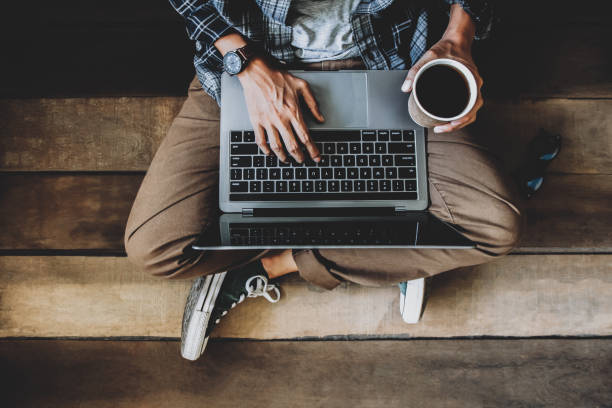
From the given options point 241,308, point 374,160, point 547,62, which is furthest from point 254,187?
point 547,62

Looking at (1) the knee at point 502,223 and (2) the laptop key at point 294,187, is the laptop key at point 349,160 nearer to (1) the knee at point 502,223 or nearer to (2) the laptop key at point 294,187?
(2) the laptop key at point 294,187

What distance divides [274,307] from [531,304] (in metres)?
0.74

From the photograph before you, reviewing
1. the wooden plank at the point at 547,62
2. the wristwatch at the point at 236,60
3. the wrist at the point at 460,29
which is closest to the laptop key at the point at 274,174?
the wristwatch at the point at 236,60

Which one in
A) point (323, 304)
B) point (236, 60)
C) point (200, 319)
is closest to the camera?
point (236, 60)

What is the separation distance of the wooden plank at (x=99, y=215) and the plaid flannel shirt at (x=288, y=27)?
0.49 metres

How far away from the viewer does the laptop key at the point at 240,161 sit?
2.58 ft

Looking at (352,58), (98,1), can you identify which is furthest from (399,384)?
(98,1)

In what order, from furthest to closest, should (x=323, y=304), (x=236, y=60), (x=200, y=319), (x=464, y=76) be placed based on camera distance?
(x=323, y=304) → (x=200, y=319) → (x=236, y=60) → (x=464, y=76)

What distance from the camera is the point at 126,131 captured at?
43.5 inches

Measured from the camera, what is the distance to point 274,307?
1089 mm

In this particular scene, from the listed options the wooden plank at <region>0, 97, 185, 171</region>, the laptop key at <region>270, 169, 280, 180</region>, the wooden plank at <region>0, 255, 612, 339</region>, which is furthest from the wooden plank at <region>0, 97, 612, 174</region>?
the laptop key at <region>270, 169, 280, 180</region>

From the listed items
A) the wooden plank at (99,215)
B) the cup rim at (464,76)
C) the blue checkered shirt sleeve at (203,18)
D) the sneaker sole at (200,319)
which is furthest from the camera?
the wooden plank at (99,215)

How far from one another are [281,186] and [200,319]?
1.46 feet

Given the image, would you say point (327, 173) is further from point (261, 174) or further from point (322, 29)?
point (322, 29)
